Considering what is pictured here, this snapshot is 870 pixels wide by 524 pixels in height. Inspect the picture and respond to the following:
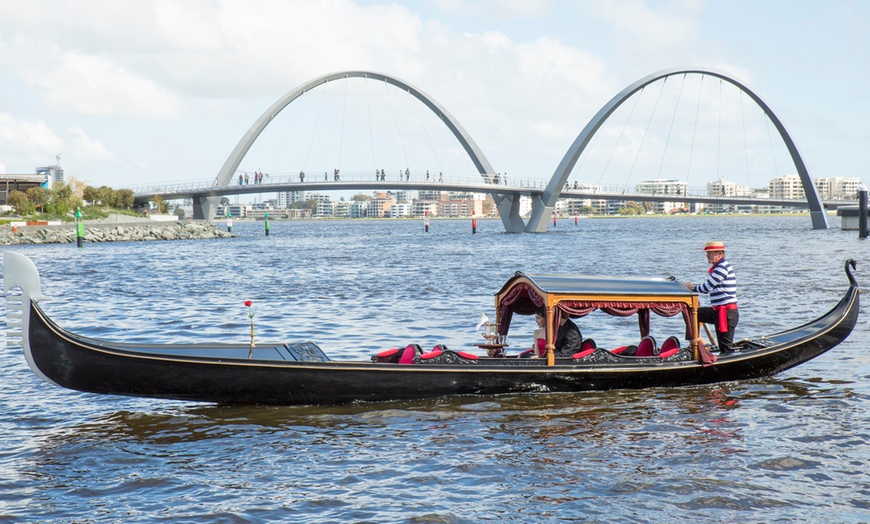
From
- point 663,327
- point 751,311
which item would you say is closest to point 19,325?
point 663,327

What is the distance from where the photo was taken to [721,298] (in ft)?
43.3

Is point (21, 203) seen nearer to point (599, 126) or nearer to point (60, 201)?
point (60, 201)

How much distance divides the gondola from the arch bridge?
66.8 m

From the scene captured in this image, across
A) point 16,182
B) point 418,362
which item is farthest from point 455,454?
point 16,182

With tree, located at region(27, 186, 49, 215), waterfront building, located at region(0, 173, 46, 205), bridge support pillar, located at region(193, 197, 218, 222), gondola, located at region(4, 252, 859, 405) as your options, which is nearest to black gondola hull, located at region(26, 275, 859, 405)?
gondola, located at region(4, 252, 859, 405)

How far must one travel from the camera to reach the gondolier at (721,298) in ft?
43.0

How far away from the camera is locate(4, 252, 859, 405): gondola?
35.4ft

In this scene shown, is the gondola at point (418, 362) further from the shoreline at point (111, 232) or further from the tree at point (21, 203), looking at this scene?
the tree at point (21, 203)

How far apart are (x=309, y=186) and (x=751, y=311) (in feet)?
209

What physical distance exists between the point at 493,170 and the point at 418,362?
270ft

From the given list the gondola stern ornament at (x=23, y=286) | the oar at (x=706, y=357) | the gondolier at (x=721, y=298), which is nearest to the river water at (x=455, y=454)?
the oar at (x=706, y=357)

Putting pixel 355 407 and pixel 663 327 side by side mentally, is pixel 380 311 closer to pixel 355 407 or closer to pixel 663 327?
pixel 663 327

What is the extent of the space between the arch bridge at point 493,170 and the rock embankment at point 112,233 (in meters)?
6.16

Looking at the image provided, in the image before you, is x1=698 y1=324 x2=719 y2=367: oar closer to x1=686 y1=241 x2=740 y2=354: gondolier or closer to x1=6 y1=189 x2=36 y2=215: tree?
x1=686 y1=241 x2=740 y2=354: gondolier
